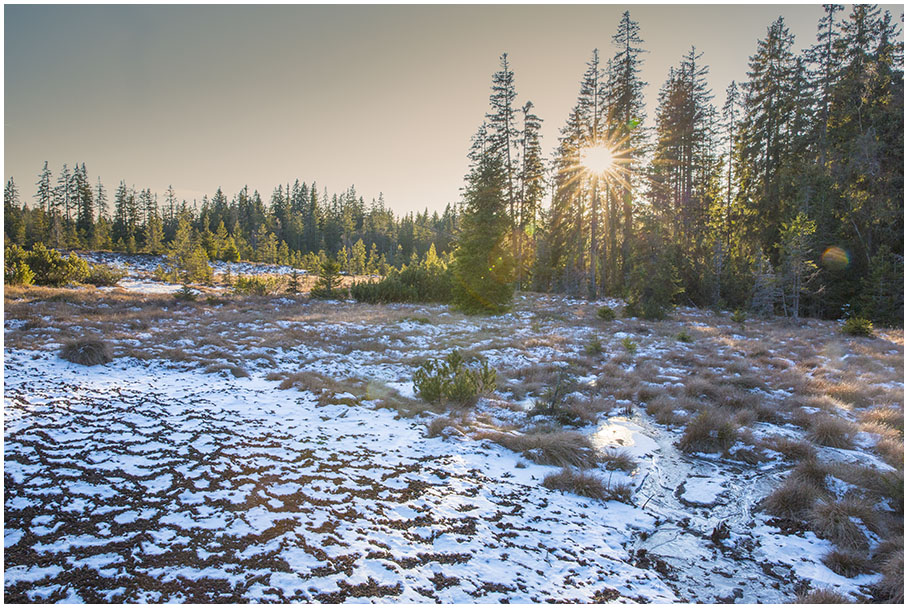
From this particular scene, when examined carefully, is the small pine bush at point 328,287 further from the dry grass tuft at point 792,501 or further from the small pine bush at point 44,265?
the dry grass tuft at point 792,501

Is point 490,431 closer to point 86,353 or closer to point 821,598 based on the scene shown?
point 821,598

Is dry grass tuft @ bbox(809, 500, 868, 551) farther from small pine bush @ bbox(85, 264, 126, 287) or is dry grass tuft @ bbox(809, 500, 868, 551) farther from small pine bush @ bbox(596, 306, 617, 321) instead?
small pine bush @ bbox(85, 264, 126, 287)

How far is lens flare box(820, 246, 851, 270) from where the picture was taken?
20.4 meters

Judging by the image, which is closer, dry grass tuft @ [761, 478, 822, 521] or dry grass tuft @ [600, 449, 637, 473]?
dry grass tuft @ [761, 478, 822, 521]

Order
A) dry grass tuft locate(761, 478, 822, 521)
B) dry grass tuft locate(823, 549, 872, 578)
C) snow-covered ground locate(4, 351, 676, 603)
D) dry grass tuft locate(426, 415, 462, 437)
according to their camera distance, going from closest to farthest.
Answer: snow-covered ground locate(4, 351, 676, 603) → dry grass tuft locate(823, 549, 872, 578) → dry grass tuft locate(761, 478, 822, 521) → dry grass tuft locate(426, 415, 462, 437)

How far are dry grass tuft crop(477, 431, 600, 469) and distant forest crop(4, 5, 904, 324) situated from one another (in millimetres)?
14737

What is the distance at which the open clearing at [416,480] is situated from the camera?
3.07 m

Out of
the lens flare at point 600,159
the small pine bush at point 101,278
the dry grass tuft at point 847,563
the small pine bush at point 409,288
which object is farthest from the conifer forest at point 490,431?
the lens flare at point 600,159

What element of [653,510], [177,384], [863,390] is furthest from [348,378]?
[863,390]

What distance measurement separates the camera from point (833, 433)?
229 inches

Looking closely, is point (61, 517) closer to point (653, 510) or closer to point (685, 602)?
point (685, 602)

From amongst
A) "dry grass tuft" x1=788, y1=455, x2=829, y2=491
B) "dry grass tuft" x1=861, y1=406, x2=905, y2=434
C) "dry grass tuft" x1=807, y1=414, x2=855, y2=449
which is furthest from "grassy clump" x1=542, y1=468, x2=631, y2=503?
"dry grass tuft" x1=861, y1=406, x2=905, y2=434

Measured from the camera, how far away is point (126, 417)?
227 inches

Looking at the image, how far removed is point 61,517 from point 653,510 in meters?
5.50
